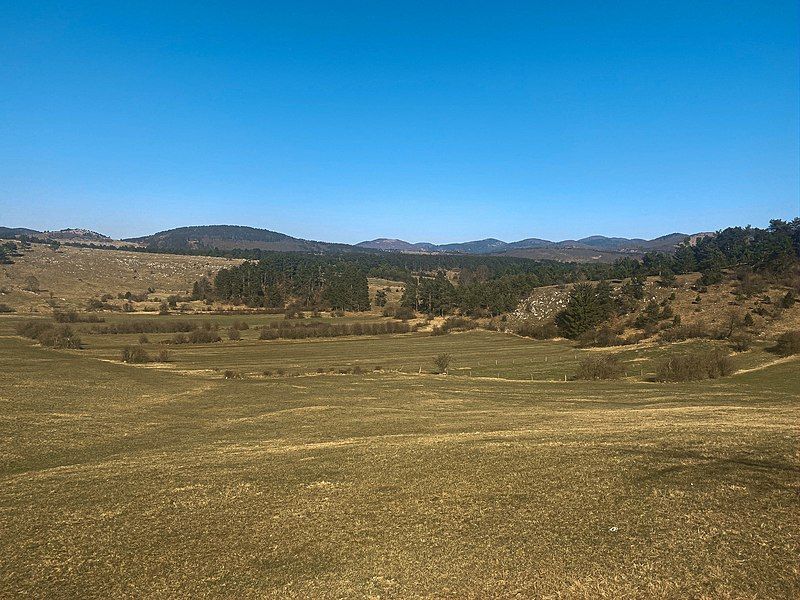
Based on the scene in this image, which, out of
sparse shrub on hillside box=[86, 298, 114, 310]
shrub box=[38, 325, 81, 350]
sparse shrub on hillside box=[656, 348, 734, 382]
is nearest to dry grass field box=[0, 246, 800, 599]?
sparse shrub on hillside box=[656, 348, 734, 382]

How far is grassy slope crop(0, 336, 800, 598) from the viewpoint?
11664mm

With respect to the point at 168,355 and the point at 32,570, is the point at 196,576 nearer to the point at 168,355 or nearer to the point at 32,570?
the point at 32,570

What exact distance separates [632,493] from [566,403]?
2413 cm

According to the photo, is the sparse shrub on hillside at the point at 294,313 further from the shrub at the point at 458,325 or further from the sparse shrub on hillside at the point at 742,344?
the sparse shrub on hillside at the point at 742,344

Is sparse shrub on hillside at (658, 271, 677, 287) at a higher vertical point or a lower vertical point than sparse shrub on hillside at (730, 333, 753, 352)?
higher

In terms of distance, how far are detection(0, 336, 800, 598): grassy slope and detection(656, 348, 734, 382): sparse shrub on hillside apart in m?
24.4

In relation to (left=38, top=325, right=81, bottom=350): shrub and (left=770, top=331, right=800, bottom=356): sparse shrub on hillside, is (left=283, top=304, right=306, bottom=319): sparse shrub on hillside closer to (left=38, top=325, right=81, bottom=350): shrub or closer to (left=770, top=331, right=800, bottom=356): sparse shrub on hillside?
(left=38, top=325, right=81, bottom=350): shrub

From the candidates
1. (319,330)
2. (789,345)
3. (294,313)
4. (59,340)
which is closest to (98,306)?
(294,313)

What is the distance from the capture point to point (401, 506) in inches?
617

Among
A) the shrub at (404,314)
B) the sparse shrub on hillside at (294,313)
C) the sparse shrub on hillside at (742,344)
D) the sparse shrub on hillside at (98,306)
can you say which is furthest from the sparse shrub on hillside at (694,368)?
the sparse shrub on hillside at (98,306)

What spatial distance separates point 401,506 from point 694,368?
4869cm

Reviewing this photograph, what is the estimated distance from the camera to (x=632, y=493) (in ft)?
51.2

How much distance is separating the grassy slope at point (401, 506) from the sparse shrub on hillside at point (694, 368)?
2439 cm

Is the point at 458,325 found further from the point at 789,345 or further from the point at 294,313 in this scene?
the point at 789,345
